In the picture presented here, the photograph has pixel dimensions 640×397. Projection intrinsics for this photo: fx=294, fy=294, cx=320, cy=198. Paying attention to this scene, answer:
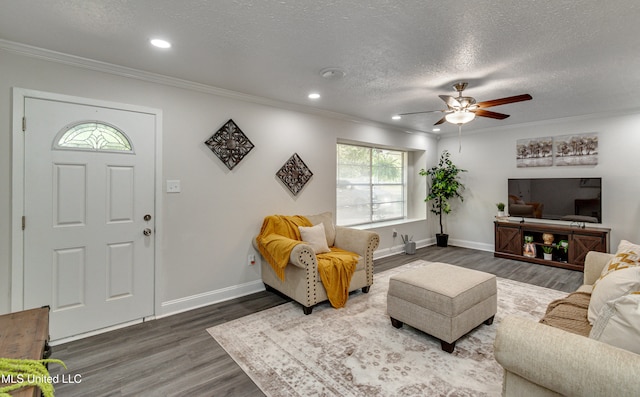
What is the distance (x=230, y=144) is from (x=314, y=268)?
67.6 inches

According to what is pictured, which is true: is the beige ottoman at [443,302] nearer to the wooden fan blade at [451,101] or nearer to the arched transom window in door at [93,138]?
the wooden fan blade at [451,101]

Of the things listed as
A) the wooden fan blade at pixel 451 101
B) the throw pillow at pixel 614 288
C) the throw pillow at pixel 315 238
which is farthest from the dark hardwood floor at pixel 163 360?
the wooden fan blade at pixel 451 101

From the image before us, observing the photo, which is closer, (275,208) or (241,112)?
(241,112)

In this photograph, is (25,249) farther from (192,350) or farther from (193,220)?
(192,350)

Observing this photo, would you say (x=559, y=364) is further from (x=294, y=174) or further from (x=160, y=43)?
(x=294, y=174)

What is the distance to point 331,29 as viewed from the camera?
6.80 ft

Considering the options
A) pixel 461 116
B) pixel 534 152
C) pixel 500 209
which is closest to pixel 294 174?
pixel 461 116

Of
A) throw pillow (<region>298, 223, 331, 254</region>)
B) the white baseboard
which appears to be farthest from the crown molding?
the white baseboard

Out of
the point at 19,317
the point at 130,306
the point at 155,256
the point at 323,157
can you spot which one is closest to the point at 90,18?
the point at 19,317

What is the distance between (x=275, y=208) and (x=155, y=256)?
4.82 feet

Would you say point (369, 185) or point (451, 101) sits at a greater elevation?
point (451, 101)

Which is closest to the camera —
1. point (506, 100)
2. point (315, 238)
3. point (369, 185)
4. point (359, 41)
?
point (359, 41)

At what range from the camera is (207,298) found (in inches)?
130

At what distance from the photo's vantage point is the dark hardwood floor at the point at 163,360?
6.39 feet
